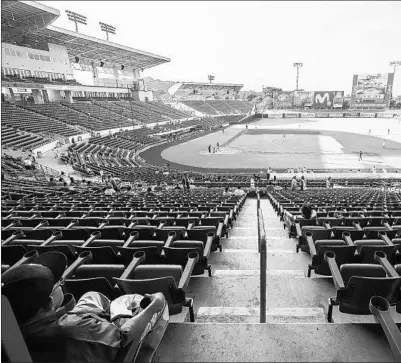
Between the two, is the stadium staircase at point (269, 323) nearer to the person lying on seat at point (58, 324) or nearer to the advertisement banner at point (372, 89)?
the person lying on seat at point (58, 324)

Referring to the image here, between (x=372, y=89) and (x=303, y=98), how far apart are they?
20.9 metres

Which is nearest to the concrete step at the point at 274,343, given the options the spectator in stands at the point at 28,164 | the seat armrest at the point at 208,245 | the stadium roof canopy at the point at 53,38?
the seat armrest at the point at 208,245

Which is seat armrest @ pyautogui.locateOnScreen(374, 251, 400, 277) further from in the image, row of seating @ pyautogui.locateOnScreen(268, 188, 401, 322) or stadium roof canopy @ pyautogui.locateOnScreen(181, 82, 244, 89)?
stadium roof canopy @ pyautogui.locateOnScreen(181, 82, 244, 89)

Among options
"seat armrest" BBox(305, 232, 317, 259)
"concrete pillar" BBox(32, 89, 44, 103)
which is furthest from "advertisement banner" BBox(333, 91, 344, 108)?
"seat armrest" BBox(305, 232, 317, 259)

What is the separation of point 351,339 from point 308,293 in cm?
153

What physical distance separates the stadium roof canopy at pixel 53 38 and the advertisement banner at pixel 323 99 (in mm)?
54160

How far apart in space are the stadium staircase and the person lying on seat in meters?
0.56

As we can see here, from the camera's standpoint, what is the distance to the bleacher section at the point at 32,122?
36.4m

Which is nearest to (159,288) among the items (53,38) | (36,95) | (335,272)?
(335,272)

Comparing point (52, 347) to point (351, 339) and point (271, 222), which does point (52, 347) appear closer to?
point (351, 339)

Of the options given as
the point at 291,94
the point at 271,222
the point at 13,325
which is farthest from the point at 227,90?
the point at 13,325

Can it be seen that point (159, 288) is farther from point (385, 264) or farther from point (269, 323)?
point (385, 264)

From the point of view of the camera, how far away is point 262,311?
298cm

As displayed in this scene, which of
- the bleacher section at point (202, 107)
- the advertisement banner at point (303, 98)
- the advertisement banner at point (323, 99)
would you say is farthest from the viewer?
the bleacher section at point (202, 107)
